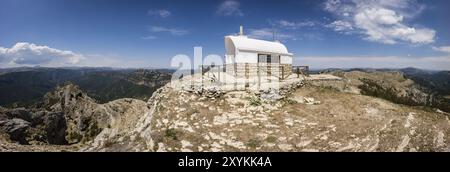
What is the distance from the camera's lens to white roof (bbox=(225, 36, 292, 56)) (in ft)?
97.5

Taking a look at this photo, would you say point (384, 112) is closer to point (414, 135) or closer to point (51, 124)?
point (414, 135)

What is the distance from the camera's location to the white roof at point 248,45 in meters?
29.7

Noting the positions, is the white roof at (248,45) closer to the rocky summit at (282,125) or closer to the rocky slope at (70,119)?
the rocky summit at (282,125)

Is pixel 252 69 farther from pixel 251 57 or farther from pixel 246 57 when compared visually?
pixel 246 57

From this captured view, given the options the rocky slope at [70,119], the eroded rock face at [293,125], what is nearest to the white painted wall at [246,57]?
the eroded rock face at [293,125]

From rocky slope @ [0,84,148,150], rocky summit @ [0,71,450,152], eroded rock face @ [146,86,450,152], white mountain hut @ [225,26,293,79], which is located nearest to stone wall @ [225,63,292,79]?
white mountain hut @ [225,26,293,79]

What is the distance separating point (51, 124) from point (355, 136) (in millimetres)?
57303

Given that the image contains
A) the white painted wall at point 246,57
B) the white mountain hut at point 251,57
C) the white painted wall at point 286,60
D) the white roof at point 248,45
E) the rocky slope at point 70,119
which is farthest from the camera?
the rocky slope at point 70,119

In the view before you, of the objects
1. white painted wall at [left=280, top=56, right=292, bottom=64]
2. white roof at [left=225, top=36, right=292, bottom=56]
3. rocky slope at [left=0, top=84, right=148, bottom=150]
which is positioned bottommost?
rocky slope at [left=0, top=84, right=148, bottom=150]

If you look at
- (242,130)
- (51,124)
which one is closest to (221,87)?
(242,130)

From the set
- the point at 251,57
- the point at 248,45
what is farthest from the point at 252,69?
the point at 248,45

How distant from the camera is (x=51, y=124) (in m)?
54.8

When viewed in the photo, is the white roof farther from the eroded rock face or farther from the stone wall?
the eroded rock face
